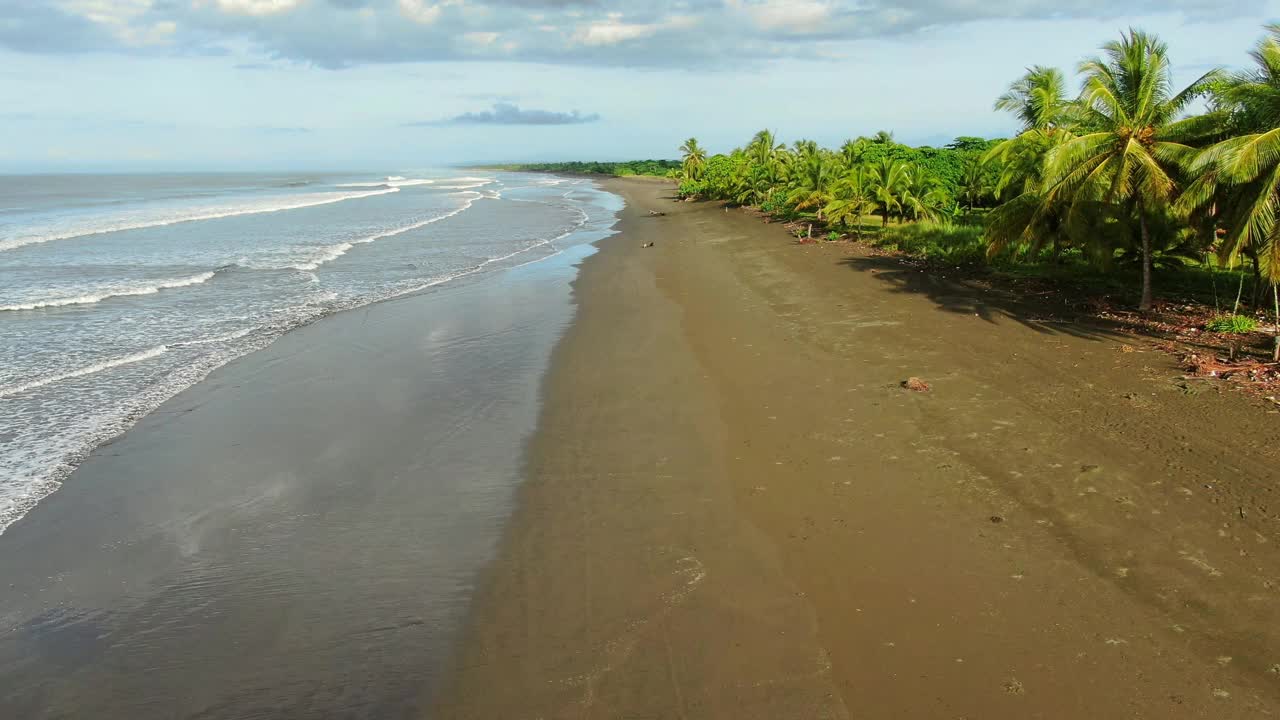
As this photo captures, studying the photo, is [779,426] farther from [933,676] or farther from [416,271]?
[416,271]

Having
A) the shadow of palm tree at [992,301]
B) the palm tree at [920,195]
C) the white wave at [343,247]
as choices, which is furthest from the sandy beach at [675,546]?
the palm tree at [920,195]

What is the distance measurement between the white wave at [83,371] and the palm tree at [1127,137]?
1845 centimetres

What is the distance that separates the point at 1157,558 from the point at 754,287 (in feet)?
49.8

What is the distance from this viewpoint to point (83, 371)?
14.5m

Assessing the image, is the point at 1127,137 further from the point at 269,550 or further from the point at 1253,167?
the point at 269,550

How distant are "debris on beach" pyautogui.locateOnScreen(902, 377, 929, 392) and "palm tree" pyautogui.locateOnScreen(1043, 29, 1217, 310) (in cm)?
625

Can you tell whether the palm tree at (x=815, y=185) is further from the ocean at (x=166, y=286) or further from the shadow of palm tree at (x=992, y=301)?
the shadow of palm tree at (x=992, y=301)

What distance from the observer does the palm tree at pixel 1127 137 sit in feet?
47.1

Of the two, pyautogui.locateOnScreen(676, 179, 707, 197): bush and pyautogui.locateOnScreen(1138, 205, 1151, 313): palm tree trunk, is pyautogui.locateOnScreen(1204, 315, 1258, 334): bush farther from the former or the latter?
pyautogui.locateOnScreen(676, 179, 707, 197): bush

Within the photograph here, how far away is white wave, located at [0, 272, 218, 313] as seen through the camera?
68.1ft

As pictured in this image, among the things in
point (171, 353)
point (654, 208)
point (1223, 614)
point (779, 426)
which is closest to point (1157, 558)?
point (1223, 614)

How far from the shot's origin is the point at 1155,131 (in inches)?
591

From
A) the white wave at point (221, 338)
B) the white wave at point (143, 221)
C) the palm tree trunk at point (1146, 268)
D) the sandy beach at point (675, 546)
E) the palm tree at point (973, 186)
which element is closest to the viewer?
the sandy beach at point (675, 546)

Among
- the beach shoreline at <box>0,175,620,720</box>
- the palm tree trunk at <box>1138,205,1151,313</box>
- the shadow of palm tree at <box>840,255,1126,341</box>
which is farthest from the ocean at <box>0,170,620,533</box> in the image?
the palm tree trunk at <box>1138,205,1151,313</box>
